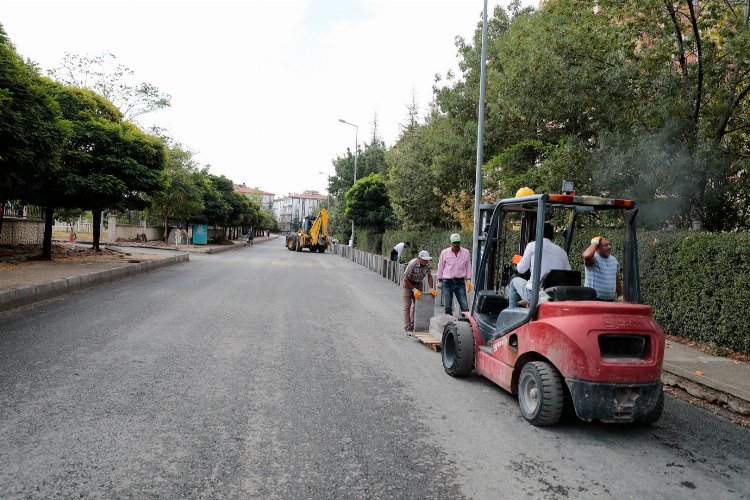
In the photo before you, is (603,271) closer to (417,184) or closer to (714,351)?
(714,351)

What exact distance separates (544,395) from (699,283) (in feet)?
17.0

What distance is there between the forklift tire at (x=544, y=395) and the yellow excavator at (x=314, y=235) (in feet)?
128

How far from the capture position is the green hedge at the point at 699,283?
745 centimetres

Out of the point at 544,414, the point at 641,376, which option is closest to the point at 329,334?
the point at 544,414

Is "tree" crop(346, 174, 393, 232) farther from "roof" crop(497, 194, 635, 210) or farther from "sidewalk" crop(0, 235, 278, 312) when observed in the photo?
"roof" crop(497, 194, 635, 210)

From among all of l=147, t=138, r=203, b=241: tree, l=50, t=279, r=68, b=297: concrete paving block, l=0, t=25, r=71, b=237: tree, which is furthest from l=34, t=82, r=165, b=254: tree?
l=147, t=138, r=203, b=241: tree

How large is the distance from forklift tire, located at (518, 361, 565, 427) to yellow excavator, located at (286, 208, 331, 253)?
39147mm

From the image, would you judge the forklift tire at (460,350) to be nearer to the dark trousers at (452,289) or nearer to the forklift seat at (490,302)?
the forklift seat at (490,302)

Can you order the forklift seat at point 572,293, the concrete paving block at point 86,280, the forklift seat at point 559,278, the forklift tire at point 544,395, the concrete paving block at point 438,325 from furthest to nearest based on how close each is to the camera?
the concrete paving block at point 86,280
the concrete paving block at point 438,325
the forklift seat at point 559,278
the forklift seat at point 572,293
the forklift tire at point 544,395

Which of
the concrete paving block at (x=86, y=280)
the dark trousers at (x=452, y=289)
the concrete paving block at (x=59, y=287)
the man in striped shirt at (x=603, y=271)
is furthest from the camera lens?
the concrete paving block at (x=86, y=280)

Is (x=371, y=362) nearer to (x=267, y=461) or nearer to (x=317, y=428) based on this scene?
(x=317, y=428)

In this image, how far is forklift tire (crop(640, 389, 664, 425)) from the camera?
15.1ft

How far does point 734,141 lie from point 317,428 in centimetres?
1103

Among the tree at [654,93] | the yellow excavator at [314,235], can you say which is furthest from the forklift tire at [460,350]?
the yellow excavator at [314,235]
